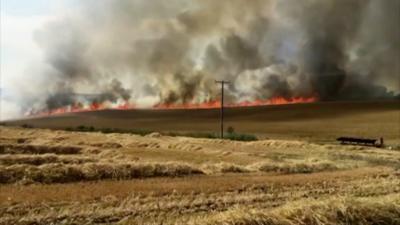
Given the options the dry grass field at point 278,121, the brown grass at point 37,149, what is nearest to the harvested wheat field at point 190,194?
→ the brown grass at point 37,149

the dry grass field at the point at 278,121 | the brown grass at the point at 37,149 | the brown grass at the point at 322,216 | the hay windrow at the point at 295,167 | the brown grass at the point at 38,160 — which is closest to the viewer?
the brown grass at the point at 322,216

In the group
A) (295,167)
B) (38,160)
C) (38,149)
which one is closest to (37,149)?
(38,149)

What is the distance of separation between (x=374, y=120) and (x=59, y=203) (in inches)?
3648

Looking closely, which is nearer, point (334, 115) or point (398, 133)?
point (398, 133)

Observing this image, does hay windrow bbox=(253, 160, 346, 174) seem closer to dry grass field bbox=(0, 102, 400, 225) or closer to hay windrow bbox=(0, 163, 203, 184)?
dry grass field bbox=(0, 102, 400, 225)

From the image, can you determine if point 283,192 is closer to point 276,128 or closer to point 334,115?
point 276,128

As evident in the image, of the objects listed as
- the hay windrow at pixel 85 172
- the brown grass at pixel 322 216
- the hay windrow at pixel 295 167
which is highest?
the brown grass at pixel 322 216

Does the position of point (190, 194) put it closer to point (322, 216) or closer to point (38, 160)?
point (322, 216)

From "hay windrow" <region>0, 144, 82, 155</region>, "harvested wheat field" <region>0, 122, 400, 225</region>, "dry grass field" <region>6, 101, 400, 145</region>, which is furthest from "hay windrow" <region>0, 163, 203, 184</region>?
"dry grass field" <region>6, 101, 400, 145</region>

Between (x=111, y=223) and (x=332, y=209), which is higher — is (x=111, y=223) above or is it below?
below

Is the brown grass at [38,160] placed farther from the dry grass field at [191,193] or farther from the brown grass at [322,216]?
the brown grass at [322,216]

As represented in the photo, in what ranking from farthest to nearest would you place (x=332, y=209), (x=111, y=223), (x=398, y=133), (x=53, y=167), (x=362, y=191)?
(x=398, y=133), (x=53, y=167), (x=362, y=191), (x=111, y=223), (x=332, y=209)

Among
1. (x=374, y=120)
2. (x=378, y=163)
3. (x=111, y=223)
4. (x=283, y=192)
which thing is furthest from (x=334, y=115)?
(x=111, y=223)

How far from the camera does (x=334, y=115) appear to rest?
117 m
